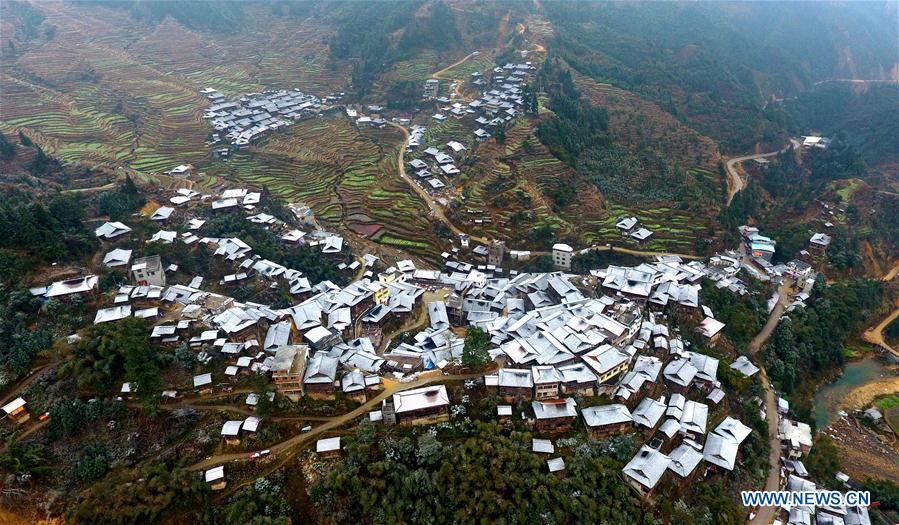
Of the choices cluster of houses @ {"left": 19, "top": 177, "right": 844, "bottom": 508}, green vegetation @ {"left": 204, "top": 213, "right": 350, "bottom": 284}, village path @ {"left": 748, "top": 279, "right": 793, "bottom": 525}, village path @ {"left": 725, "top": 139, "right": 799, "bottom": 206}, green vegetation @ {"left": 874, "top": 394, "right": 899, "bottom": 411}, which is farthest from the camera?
village path @ {"left": 725, "top": 139, "right": 799, "bottom": 206}

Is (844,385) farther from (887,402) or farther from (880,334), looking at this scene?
(880,334)

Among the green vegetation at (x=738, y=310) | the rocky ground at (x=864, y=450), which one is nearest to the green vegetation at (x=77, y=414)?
the green vegetation at (x=738, y=310)

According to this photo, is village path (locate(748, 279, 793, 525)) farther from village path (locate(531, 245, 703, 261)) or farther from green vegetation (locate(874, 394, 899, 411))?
green vegetation (locate(874, 394, 899, 411))

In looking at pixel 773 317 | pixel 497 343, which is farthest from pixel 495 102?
pixel 497 343

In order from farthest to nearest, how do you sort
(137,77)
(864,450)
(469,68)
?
(469,68) < (137,77) < (864,450)

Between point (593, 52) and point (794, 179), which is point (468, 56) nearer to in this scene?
point (593, 52)

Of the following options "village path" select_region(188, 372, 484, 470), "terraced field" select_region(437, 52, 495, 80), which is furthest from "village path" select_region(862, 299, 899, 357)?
"terraced field" select_region(437, 52, 495, 80)
